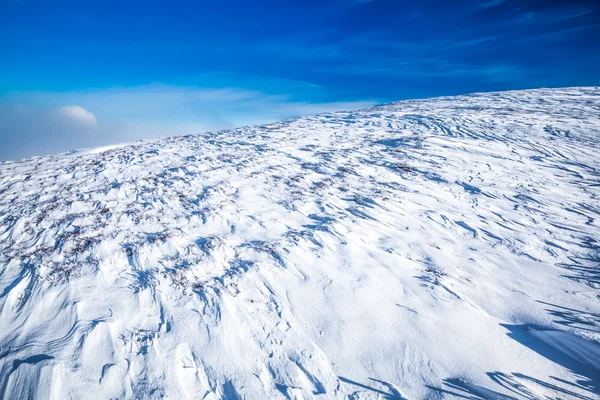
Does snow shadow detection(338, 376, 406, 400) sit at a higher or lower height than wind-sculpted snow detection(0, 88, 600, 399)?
lower

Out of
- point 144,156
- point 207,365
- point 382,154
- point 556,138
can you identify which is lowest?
point 207,365

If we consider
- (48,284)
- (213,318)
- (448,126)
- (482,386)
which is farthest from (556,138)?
(48,284)

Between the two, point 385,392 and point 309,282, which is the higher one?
point 309,282

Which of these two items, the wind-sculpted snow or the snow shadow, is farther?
the wind-sculpted snow

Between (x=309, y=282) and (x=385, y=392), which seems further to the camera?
(x=309, y=282)

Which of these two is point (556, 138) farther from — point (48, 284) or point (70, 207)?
point (70, 207)

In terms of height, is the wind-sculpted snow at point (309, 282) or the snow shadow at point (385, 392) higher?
the wind-sculpted snow at point (309, 282)

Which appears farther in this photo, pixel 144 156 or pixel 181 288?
pixel 144 156

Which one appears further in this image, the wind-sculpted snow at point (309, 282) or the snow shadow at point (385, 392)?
the wind-sculpted snow at point (309, 282)
